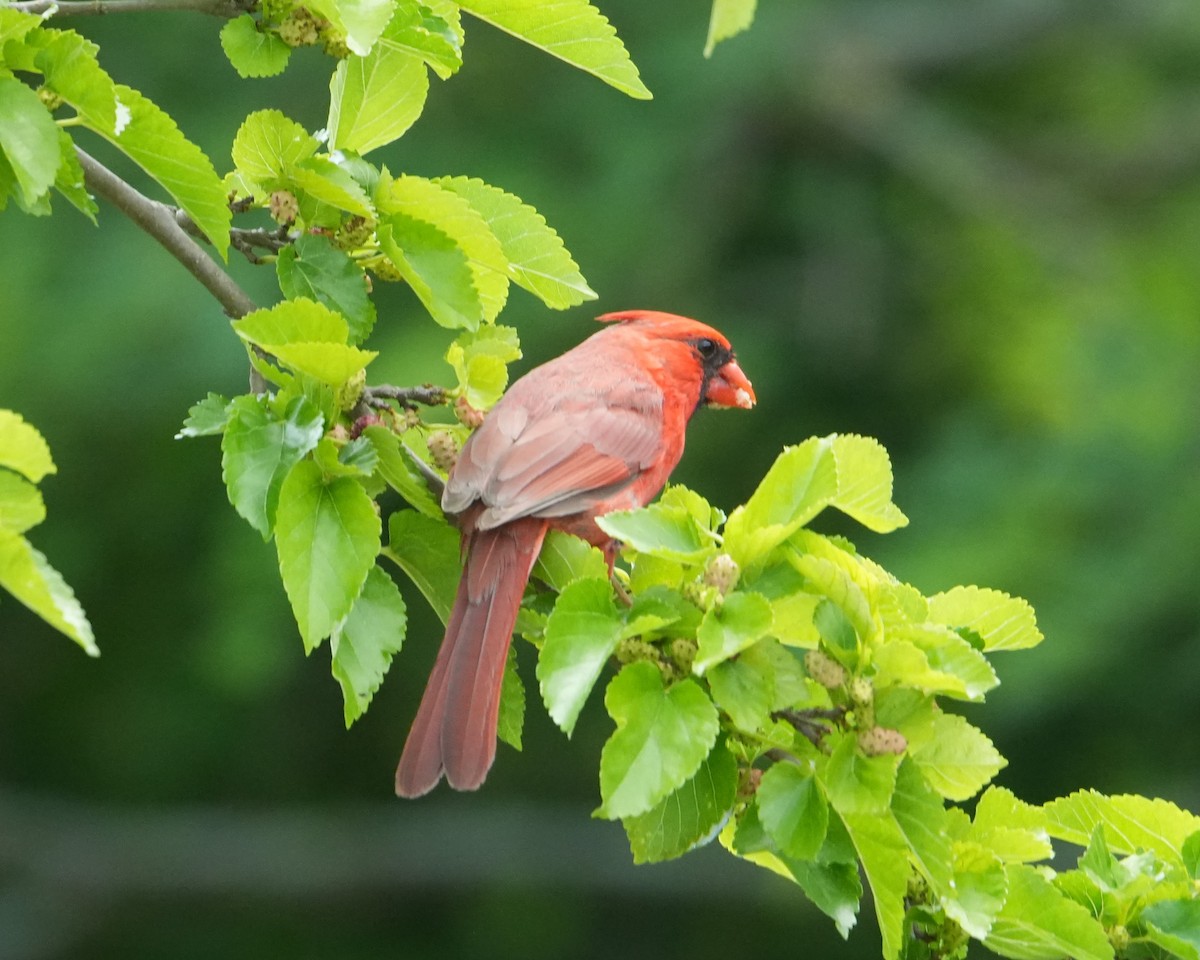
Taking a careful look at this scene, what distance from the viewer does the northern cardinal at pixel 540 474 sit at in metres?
2.71

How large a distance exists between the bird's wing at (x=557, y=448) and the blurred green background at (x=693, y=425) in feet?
15.3

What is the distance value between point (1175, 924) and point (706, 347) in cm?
184

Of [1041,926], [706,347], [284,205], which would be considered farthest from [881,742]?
[706,347]

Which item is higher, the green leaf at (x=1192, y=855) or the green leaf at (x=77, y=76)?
the green leaf at (x=77, y=76)

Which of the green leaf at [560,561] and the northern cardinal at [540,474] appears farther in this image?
the green leaf at [560,561]

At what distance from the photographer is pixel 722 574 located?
8.14ft

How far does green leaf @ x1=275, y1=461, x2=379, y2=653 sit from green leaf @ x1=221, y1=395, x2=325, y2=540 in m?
0.03

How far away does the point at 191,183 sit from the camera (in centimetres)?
260

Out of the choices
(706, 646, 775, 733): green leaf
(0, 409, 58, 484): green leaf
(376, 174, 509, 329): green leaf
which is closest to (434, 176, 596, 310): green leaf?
(376, 174, 509, 329): green leaf

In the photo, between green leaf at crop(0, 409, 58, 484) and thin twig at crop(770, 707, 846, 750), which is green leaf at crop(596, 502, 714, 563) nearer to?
thin twig at crop(770, 707, 846, 750)

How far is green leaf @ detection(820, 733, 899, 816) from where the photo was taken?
2379 mm

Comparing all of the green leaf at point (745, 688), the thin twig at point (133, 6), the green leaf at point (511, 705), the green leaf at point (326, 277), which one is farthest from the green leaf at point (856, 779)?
the thin twig at point (133, 6)

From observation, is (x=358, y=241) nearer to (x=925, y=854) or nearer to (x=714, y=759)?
(x=714, y=759)

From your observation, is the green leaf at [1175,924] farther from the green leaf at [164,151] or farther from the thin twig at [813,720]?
the green leaf at [164,151]
